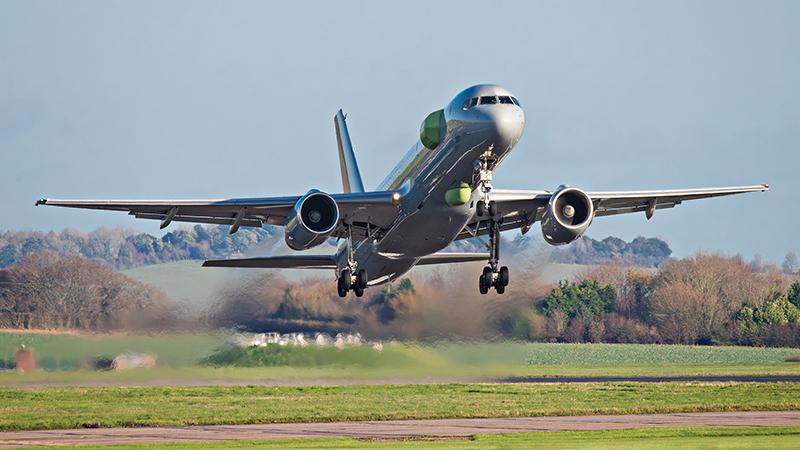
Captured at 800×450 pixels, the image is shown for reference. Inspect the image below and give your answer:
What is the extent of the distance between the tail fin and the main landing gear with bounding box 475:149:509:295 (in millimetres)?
9247

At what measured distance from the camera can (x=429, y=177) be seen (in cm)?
3916

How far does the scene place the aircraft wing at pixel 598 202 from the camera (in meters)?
42.4

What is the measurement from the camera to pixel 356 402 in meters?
56.2

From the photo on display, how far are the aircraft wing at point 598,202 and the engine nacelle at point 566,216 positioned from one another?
2.05 ft

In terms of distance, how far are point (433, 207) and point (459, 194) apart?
3.96 feet

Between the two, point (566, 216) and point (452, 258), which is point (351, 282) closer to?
point (452, 258)

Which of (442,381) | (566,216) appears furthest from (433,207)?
(442,381)

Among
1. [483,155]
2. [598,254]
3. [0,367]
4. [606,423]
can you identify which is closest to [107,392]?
[0,367]

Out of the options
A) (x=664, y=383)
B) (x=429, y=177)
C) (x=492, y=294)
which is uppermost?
(x=429, y=177)

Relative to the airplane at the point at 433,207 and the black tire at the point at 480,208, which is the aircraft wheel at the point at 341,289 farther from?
the black tire at the point at 480,208

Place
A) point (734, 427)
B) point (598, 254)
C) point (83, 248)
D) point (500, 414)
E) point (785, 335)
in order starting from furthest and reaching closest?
point (598, 254), point (83, 248), point (785, 335), point (500, 414), point (734, 427)

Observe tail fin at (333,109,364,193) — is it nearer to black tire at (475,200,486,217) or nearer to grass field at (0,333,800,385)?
grass field at (0,333,800,385)

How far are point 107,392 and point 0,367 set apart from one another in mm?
5003

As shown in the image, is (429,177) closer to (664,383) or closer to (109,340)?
(109,340)
